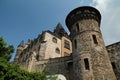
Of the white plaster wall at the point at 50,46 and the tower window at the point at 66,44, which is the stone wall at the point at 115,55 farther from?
the tower window at the point at 66,44

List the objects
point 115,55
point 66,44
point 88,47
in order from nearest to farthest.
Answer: point 88,47
point 115,55
point 66,44

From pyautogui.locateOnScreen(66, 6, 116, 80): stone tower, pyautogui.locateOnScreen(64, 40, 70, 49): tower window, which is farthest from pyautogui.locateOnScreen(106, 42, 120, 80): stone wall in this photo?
pyautogui.locateOnScreen(64, 40, 70, 49): tower window

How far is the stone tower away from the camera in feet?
48.1

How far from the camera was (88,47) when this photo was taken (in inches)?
649

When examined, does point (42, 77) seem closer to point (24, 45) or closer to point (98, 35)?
point (98, 35)

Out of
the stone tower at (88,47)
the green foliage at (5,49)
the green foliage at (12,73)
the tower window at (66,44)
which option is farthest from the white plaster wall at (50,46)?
the green foliage at (12,73)

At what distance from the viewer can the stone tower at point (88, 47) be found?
48.1ft

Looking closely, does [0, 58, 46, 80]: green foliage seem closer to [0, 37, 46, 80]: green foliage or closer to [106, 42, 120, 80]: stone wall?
[0, 37, 46, 80]: green foliage

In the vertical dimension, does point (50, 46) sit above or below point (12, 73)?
above

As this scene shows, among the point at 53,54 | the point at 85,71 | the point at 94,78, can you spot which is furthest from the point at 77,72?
the point at 53,54

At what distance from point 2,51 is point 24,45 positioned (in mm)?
27055

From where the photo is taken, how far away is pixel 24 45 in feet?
136

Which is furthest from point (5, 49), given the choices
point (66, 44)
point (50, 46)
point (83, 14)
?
point (66, 44)

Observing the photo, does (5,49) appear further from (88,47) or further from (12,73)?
(88,47)
